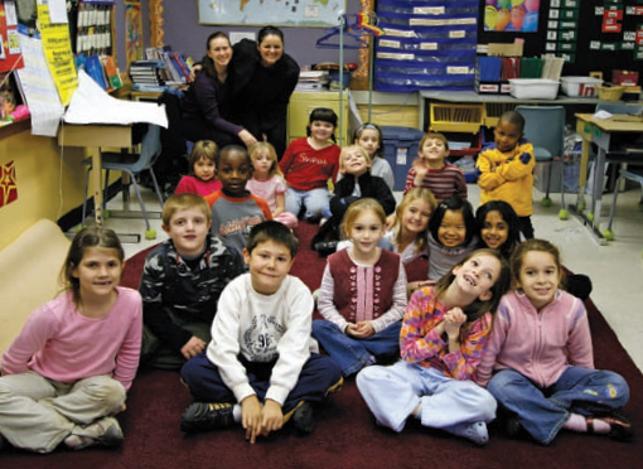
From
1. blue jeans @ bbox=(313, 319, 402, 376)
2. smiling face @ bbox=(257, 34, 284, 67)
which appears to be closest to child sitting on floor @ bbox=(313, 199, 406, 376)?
blue jeans @ bbox=(313, 319, 402, 376)

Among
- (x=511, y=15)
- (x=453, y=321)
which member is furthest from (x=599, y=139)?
(x=453, y=321)

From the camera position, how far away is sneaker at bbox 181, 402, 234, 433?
2262mm

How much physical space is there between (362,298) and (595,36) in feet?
14.4

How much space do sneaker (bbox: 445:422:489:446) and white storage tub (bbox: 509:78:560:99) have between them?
406cm

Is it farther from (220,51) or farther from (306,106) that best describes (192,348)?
(306,106)

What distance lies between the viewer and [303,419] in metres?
2.26

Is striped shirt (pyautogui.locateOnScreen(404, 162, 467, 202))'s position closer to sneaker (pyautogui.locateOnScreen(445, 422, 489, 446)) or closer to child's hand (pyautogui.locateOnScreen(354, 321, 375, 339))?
child's hand (pyautogui.locateOnScreen(354, 321, 375, 339))

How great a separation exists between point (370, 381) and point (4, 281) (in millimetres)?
1747

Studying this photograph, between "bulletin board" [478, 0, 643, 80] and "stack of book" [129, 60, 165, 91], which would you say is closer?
"stack of book" [129, 60, 165, 91]

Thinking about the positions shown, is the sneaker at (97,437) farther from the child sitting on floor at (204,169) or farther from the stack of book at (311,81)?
the stack of book at (311,81)

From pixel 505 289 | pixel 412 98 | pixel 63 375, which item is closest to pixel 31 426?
pixel 63 375

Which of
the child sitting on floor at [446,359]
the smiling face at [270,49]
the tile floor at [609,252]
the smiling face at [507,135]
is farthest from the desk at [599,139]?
the child sitting on floor at [446,359]

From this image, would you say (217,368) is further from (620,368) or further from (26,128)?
(26,128)

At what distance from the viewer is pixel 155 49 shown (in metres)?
5.78
